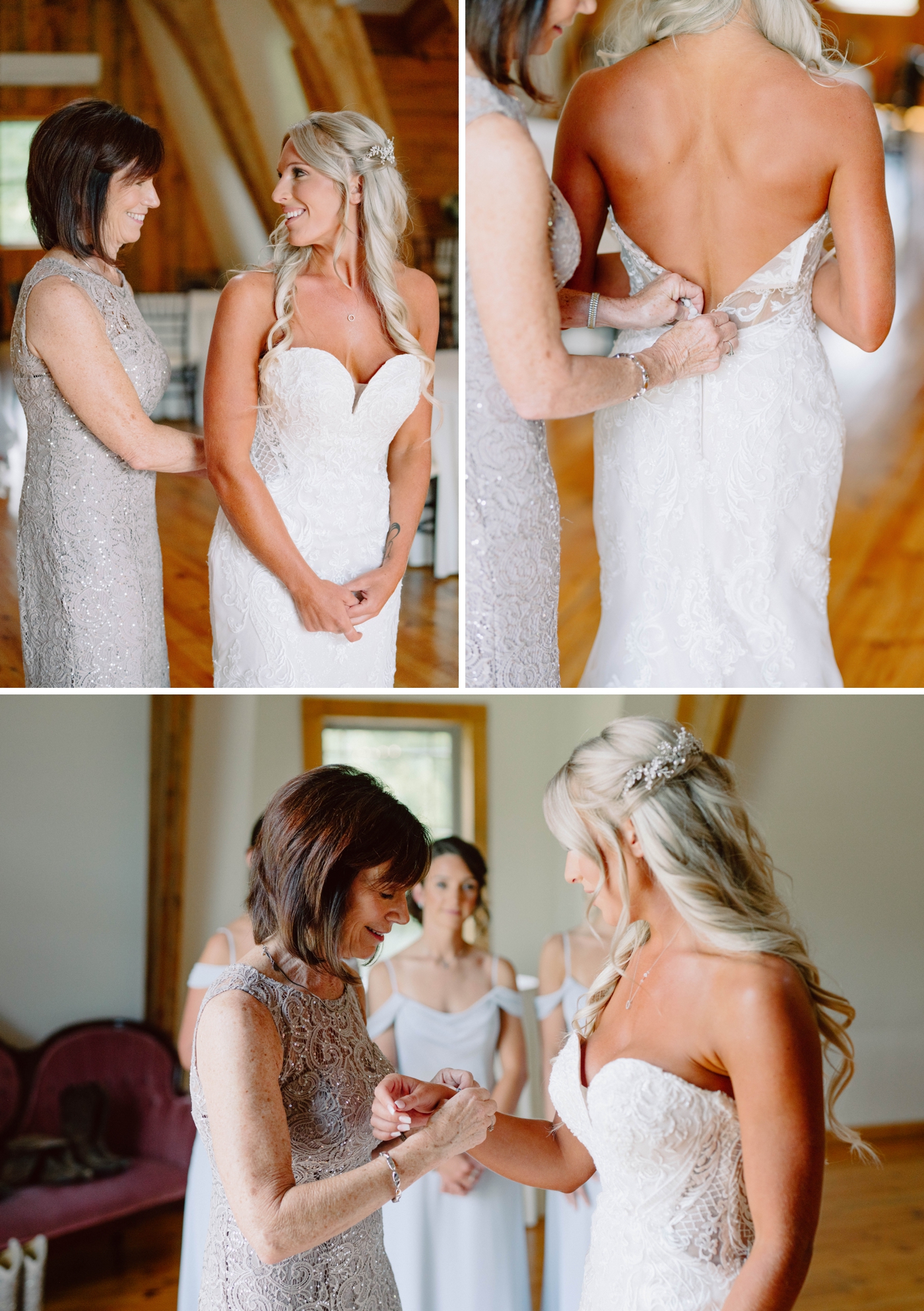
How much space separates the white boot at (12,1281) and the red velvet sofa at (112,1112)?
248 mm

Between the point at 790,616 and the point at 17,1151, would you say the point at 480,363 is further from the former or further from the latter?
the point at 17,1151

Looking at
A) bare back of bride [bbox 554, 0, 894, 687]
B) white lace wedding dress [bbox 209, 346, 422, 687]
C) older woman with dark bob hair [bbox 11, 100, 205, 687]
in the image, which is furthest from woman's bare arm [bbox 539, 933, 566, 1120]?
older woman with dark bob hair [bbox 11, 100, 205, 687]

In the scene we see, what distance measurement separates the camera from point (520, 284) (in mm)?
1957

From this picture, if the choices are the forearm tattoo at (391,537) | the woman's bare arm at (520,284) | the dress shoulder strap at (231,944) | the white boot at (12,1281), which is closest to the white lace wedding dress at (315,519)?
the forearm tattoo at (391,537)

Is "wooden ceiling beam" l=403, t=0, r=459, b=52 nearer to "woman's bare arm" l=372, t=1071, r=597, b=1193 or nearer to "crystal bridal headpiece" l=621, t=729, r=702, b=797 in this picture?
"crystal bridal headpiece" l=621, t=729, r=702, b=797

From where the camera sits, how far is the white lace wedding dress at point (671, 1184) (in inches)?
68.6

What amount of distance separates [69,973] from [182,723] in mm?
1006

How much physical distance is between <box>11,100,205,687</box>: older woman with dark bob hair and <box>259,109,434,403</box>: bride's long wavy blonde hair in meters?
0.25

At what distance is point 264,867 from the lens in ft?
5.91

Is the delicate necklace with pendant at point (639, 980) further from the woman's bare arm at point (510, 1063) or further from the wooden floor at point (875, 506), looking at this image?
the woman's bare arm at point (510, 1063)

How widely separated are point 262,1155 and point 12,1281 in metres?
2.38

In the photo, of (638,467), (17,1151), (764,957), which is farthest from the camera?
(17,1151)

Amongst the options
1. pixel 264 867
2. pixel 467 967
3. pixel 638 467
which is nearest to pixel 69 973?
pixel 467 967

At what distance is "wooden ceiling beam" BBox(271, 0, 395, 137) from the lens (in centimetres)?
217
